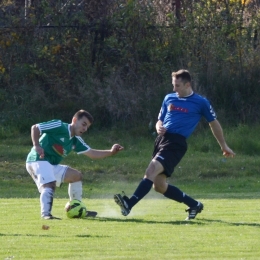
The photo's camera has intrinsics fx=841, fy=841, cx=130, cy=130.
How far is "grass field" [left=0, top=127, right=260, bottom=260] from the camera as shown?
770 centimetres

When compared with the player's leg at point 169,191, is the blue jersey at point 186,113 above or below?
above

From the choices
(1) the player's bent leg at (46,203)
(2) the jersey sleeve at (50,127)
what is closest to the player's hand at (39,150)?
(2) the jersey sleeve at (50,127)

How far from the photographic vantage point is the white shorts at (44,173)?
1031cm

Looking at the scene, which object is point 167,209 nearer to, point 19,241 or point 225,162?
point 19,241

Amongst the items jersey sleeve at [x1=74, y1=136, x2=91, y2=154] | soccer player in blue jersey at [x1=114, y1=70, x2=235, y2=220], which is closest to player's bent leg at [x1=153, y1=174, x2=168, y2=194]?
soccer player in blue jersey at [x1=114, y1=70, x2=235, y2=220]

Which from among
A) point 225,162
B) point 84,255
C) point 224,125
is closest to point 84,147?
point 84,255

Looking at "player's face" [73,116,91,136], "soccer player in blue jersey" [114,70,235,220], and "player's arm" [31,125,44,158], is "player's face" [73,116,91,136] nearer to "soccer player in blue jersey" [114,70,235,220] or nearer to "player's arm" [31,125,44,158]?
"player's arm" [31,125,44,158]

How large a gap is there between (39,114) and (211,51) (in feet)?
16.2

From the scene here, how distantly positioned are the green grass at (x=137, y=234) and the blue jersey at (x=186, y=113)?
111 cm

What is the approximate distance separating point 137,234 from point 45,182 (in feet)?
6.54

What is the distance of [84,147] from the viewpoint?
10844mm

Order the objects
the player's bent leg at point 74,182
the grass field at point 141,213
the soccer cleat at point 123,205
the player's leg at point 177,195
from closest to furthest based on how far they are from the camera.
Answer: the grass field at point 141,213, the soccer cleat at point 123,205, the player's leg at point 177,195, the player's bent leg at point 74,182

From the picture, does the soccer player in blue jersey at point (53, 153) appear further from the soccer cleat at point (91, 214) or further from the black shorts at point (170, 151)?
the black shorts at point (170, 151)

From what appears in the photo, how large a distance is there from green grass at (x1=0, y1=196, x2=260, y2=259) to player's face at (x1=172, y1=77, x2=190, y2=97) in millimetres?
1540
